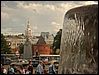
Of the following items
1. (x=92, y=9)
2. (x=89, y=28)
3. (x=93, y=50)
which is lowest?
(x=93, y=50)

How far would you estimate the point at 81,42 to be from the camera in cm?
468

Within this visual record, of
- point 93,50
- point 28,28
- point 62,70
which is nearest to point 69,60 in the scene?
point 62,70

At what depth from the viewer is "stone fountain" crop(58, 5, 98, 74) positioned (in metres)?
4.41

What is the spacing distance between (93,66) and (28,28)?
2134 inches

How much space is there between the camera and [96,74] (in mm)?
4230

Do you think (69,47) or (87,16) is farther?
(69,47)

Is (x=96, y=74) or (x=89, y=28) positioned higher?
(x=89, y=28)

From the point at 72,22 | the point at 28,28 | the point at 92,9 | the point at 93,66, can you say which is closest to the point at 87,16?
the point at 92,9

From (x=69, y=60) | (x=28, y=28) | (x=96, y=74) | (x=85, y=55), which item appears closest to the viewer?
(x=96, y=74)

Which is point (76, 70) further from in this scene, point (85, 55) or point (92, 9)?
point (92, 9)

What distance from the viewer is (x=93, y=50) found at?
4395 mm

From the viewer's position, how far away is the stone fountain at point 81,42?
441 centimetres

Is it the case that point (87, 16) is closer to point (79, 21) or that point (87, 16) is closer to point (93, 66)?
point (79, 21)

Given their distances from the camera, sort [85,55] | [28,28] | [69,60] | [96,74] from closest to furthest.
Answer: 1. [96,74]
2. [85,55]
3. [69,60]
4. [28,28]
